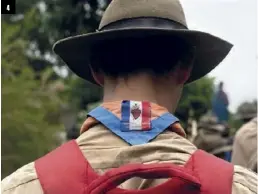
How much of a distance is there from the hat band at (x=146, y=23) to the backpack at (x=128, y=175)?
0.36 metres

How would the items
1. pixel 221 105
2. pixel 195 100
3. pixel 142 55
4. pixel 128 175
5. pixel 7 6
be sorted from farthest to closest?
1. pixel 195 100
2. pixel 221 105
3. pixel 7 6
4. pixel 142 55
5. pixel 128 175

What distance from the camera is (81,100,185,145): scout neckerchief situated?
6.75 feet

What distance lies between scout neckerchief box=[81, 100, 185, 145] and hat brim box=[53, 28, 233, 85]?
0.17 meters

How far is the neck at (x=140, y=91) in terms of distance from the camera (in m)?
2.12

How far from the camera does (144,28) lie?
7.01ft

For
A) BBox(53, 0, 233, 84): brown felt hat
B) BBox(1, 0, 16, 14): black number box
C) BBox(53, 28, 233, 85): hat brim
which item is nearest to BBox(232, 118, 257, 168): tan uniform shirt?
BBox(1, 0, 16, 14): black number box

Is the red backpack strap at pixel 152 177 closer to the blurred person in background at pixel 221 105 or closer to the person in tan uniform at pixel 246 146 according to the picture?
the person in tan uniform at pixel 246 146

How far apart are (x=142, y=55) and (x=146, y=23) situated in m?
0.11

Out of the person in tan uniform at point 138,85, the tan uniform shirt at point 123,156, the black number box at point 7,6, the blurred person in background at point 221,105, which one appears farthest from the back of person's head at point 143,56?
the blurred person in background at point 221,105

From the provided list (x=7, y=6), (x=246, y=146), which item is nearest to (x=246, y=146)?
(x=246, y=146)

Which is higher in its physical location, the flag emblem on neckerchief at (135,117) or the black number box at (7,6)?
the flag emblem on neckerchief at (135,117)

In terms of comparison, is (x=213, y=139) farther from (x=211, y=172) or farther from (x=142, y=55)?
(x=211, y=172)

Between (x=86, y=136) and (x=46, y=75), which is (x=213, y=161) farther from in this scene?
(x=46, y=75)

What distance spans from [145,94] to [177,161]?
0.19m
